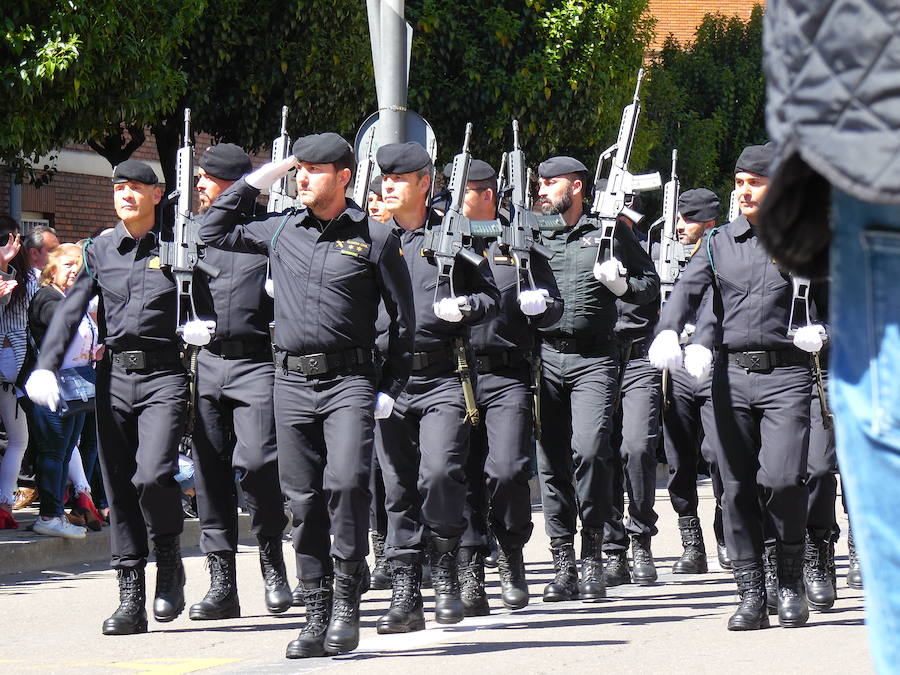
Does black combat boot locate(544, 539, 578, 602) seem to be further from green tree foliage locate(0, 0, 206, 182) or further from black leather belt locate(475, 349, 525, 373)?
green tree foliage locate(0, 0, 206, 182)

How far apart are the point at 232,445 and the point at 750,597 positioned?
2.52 meters

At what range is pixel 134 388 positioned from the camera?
7.32m

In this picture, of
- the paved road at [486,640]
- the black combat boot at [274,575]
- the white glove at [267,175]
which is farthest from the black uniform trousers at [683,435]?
the white glove at [267,175]

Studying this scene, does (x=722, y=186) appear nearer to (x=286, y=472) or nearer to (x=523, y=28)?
(x=523, y=28)

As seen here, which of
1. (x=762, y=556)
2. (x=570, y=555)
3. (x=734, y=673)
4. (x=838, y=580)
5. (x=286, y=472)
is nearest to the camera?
(x=734, y=673)

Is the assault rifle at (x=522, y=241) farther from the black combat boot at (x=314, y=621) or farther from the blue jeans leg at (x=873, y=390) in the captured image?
the blue jeans leg at (x=873, y=390)

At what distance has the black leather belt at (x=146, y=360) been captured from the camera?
7.30 metres

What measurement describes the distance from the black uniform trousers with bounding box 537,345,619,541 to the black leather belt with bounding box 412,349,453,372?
44.5 inches

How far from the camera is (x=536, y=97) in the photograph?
851 inches

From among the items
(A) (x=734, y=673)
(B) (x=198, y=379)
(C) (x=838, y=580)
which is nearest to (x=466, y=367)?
(B) (x=198, y=379)

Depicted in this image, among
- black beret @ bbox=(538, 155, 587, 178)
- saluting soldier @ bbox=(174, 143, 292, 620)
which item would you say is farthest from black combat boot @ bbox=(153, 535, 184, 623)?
black beret @ bbox=(538, 155, 587, 178)

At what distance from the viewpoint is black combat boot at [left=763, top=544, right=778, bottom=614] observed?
754 centimetres

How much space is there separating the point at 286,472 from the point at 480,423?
5.83 feet

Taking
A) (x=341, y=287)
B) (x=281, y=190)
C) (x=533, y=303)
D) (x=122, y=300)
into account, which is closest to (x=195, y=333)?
(x=122, y=300)
